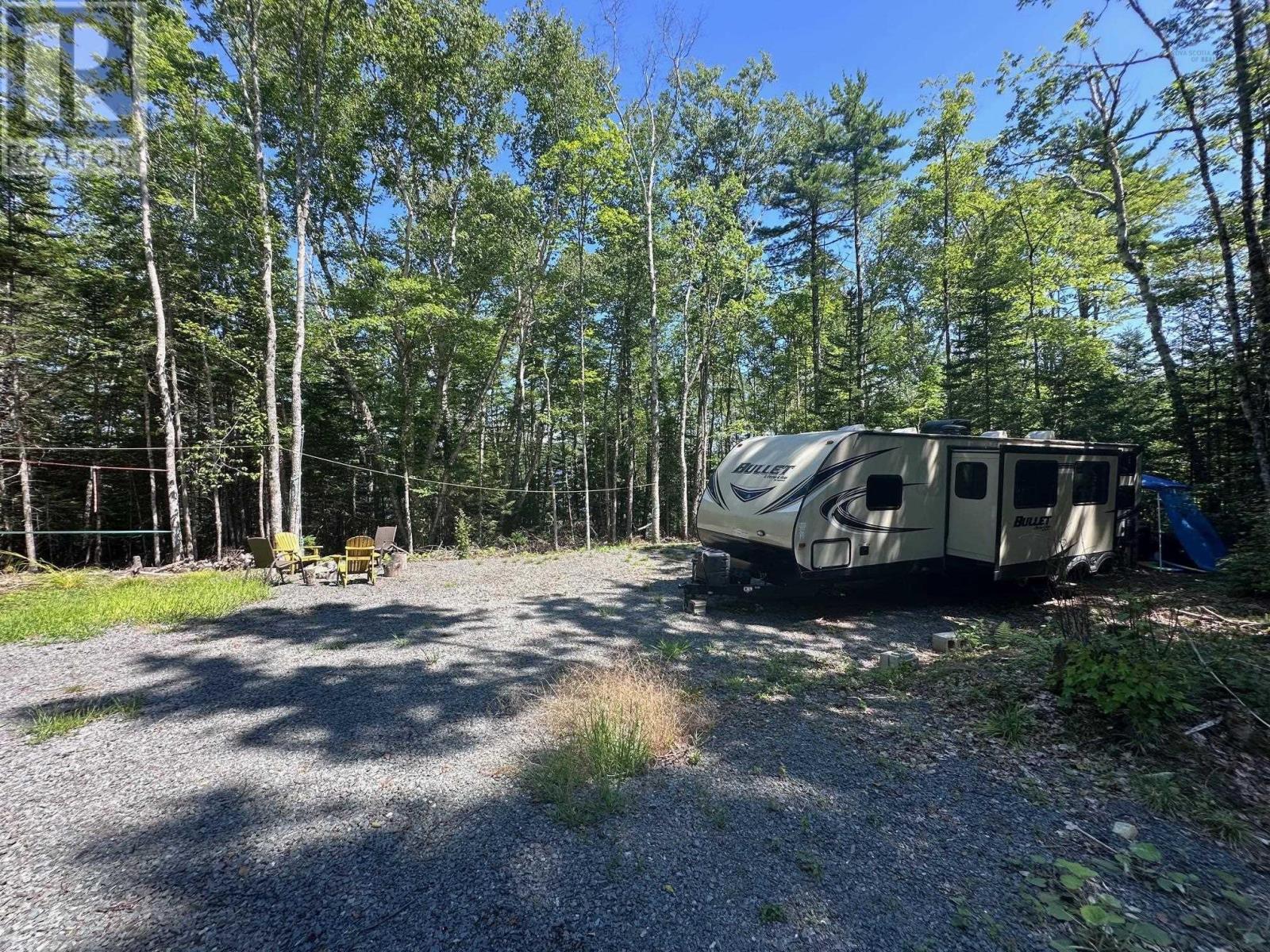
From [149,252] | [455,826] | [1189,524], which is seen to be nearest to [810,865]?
[455,826]

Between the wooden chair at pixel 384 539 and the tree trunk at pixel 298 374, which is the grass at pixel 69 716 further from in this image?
the tree trunk at pixel 298 374

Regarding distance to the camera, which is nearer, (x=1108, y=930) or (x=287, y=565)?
(x=1108, y=930)

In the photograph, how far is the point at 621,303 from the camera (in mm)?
18797

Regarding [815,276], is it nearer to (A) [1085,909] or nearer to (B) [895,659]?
(B) [895,659]

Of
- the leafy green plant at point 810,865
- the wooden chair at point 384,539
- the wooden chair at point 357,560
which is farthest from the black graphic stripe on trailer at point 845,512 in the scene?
the wooden chair at point 384,539

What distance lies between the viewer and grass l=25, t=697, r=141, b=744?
3.42m

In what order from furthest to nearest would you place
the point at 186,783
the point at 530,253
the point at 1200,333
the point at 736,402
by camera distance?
the point at 736,402
the point at 530,253
the point at 1200,333
the point at 186,783

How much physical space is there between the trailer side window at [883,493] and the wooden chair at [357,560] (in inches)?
322

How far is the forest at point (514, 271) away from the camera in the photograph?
8.84 meters

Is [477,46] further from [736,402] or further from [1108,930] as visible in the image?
[1108,930]

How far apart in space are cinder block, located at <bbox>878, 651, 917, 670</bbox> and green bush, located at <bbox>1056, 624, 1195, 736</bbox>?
1.31 m

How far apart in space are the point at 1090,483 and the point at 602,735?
823cm

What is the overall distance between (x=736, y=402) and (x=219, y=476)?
2091 cm

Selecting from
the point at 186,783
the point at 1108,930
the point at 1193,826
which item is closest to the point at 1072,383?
the point at 1193,826
